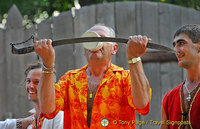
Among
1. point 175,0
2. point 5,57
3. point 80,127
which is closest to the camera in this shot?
point 80,127

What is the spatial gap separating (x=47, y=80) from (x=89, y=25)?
5.87ft

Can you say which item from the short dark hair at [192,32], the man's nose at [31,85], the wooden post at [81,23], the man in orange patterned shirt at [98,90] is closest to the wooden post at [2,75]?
the wooden post at [81,23]

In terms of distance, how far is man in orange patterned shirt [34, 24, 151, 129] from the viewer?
1.78 metres

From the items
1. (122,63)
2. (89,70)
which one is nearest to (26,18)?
(122,63)

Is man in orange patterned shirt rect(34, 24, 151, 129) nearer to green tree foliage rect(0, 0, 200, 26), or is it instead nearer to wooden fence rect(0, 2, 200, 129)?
wooden fence rect(0, 2, 200, 129)

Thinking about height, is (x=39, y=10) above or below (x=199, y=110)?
above

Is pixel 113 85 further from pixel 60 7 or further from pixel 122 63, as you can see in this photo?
pixel 60 7

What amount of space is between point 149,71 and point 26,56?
138cm

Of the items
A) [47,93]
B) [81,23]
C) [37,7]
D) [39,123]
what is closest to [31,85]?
[39,123]

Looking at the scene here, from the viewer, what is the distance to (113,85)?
205cm

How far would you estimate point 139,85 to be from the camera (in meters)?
1.77

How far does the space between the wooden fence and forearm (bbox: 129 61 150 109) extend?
167cm

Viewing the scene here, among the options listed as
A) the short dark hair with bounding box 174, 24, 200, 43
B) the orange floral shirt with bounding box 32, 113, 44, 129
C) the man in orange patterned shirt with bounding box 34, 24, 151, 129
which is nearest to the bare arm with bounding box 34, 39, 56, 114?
the man in orange patterned shirt with bounding box 34, 24, 151, 129

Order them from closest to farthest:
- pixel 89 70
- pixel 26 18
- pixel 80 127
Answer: pixel 80 127 < pixel 89 70 < pixel 26 18
